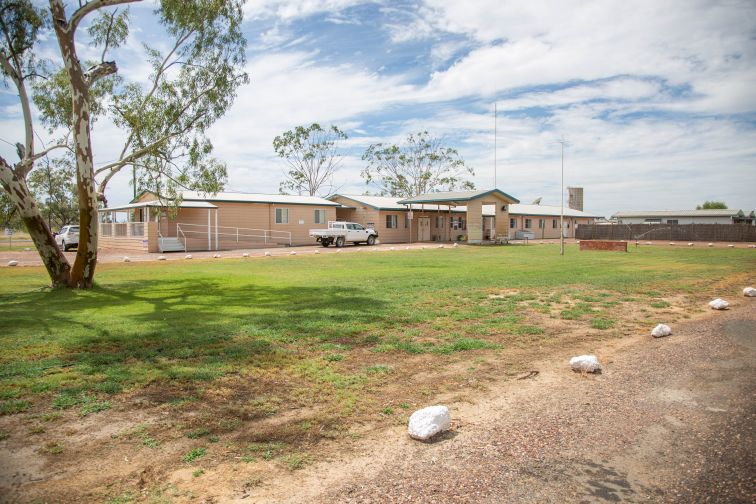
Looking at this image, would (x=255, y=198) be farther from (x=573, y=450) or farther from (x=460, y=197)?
(x=573, y=450)

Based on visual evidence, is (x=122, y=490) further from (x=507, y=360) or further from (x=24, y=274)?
(x=24, y=274)

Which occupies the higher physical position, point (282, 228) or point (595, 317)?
point (282, 228)

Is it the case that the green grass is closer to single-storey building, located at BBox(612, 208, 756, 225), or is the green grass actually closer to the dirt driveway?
the dirt driveway

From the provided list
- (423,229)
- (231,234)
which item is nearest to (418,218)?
(423,229)

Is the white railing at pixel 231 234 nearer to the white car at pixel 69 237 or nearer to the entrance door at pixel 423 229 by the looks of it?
the white car at pixel 69 237

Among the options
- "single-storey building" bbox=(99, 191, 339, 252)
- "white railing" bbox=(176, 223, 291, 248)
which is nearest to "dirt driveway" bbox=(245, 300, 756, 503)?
"single-storey building" bbox=(99, 191, 339, 252)

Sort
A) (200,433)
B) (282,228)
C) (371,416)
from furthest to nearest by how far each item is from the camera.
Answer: (282,228) < (371,416) < (200,433)

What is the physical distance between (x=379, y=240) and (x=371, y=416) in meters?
37.8

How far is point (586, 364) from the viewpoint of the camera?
5.80 metres

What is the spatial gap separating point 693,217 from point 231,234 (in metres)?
57.7

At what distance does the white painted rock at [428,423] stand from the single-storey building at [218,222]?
26.5 m

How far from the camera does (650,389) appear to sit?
17.0 feet

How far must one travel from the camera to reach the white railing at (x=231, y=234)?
32094 millimetres

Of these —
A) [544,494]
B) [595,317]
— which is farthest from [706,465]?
[595,317]
